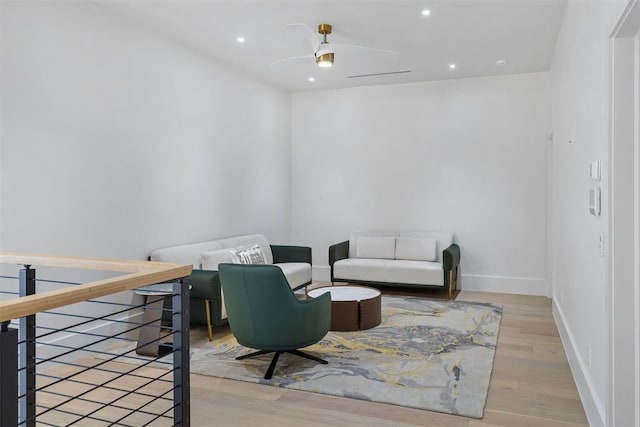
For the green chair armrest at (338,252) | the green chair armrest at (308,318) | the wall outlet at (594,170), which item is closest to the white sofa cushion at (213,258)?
the green chair armrest at (308,318)

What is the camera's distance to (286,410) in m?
2.91

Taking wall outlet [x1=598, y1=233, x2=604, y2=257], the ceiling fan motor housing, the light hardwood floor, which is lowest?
the light hardwood floor

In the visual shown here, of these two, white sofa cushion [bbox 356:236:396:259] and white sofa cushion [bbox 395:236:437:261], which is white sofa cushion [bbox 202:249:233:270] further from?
white sofa cushion [bbox 395:236:437:261]

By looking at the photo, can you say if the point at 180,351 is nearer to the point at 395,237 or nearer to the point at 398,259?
the point at 398,259

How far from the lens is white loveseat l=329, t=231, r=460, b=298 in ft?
20.0

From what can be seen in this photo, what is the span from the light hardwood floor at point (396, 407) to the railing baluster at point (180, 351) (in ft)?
3.40

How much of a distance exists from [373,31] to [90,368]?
4232 millimetres

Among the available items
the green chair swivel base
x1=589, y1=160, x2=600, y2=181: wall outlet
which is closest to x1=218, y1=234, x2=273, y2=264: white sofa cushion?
the green chair swivel base

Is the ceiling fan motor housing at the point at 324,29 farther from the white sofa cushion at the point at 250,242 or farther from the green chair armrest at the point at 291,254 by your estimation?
the green chair armrest at the point at 291,254

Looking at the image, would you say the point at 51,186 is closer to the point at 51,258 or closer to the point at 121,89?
the point at 121,89

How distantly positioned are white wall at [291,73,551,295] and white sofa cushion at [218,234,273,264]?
1.47 meters

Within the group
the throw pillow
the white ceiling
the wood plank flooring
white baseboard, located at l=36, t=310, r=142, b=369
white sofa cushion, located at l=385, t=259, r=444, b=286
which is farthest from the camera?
white sofa cushion, located at l=385, t=259, r=444, b=286

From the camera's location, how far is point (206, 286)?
4.28 meters

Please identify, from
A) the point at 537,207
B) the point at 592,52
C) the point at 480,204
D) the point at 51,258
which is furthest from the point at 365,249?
the point at 51,258
